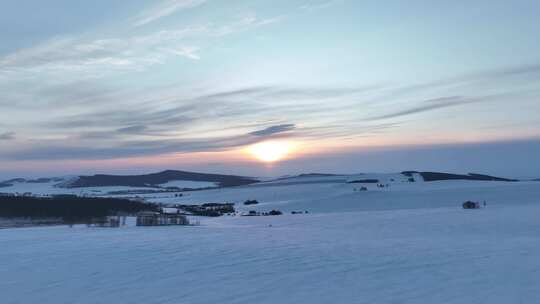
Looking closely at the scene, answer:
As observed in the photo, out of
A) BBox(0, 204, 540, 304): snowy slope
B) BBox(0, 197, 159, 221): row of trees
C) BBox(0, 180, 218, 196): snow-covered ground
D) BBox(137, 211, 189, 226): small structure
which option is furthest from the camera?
BBox(0, 180, 218, 196): snow-covered ground

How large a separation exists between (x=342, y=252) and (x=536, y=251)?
4003 millimetres

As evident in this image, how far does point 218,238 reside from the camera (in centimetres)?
1512

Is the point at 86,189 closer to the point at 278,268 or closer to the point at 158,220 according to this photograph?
the point at 158,220

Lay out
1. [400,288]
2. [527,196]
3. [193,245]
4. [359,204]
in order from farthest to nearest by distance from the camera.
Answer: [359,204] < [527,196] < [193,245] < [400,288]

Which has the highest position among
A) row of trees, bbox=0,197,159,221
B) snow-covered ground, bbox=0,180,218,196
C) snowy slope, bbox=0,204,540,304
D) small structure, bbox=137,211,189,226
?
snow-covered ground, bbox=0,180,218,196

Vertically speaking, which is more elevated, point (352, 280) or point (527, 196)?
point (527, 196)

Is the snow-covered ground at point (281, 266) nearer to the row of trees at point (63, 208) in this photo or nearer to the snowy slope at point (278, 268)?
the snowy slope at point (278, 268)

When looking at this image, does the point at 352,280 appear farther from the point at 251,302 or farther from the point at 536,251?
the point at 536,251

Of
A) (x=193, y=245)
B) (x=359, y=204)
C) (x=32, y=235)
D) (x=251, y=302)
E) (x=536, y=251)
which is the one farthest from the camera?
(x=359, y=204)

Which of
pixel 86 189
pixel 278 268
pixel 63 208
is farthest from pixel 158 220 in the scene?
pixel 86 189

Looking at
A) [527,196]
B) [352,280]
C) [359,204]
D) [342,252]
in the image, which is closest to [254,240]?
[342,252]

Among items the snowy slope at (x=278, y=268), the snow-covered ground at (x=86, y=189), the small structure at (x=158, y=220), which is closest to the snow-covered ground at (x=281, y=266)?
the snowy slope at (x=278, y=268)

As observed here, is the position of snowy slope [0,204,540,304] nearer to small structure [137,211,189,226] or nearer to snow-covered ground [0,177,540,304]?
snow-covered ground [0,177,540,304]

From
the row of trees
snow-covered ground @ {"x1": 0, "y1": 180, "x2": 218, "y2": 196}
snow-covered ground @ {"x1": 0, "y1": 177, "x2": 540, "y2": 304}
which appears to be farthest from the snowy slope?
snow-covered ground @ {"x1": 0, "y1": 180, "x2": 218, "y2": 196}
